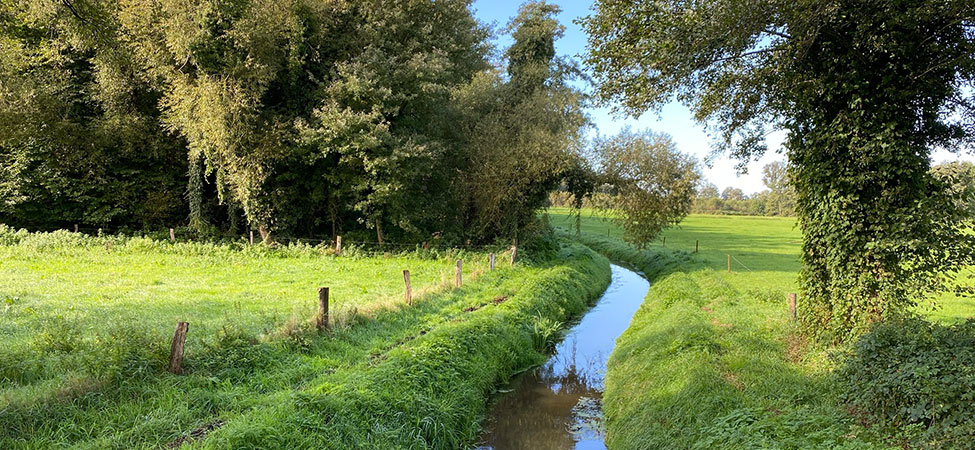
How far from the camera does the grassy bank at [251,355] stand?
6.66 m

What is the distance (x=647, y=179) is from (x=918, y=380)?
63.2 feet

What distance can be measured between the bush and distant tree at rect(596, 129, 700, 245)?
17034 mm

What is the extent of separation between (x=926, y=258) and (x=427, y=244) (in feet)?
66.1

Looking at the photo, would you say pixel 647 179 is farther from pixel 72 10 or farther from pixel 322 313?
pixel 72 10

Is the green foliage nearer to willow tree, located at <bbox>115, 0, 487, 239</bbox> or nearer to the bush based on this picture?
willow tree, located at <bbox>115, 0, 487, 239</bbox>

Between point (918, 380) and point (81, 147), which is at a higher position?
point (81, 147)

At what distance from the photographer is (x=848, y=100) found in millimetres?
9016

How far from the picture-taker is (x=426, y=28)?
2489 cm

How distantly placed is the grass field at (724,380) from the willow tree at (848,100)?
4.90 ft

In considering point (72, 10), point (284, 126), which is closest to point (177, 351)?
point (72, 10)

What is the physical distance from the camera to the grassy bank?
666cm

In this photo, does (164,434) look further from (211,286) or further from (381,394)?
(211,286)

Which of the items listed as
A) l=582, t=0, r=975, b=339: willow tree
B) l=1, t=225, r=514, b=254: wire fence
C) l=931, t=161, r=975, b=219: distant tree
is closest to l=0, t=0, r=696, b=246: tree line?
l=1, t=225, r=514, b=254: wire fence

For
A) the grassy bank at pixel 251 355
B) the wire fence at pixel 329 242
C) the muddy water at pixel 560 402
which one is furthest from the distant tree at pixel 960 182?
the wire fence at pixel 329 242
